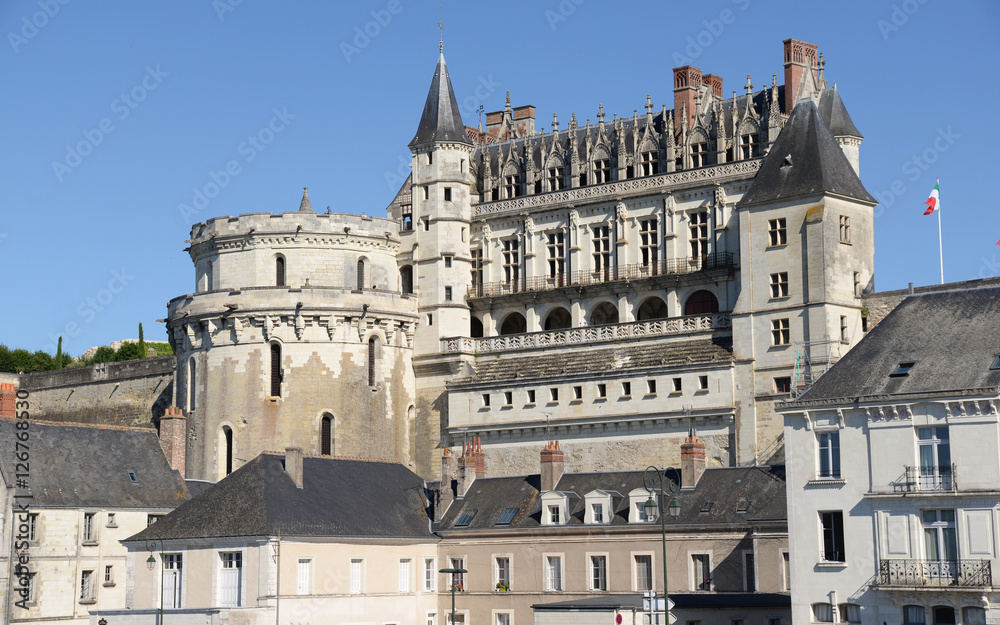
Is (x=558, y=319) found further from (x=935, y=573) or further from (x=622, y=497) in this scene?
(x=935, y=573)

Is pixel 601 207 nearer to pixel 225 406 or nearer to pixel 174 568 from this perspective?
pixel 225 406

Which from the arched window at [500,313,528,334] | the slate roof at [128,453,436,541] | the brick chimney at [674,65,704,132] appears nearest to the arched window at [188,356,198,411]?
the arched window at [500,313,528,334]

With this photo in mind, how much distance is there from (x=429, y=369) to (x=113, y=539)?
16213mm

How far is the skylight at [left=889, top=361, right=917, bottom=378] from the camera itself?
1425 inches

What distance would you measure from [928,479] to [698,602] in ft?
22.2

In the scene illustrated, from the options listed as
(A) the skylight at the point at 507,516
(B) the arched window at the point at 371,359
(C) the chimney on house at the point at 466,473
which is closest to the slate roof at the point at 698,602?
(A) the skylight at the point at 507,516

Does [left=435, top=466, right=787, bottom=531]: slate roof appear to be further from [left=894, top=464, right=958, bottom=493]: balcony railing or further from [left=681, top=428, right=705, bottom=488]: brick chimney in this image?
[left=894, top=464, right=958, bottom=493]: balcony railing

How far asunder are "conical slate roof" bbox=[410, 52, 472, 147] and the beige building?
18.0 meters

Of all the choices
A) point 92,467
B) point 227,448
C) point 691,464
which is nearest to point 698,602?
point 691,464

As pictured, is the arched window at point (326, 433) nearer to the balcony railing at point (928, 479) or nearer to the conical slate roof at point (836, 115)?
the conical slate roof at point (836, 115)

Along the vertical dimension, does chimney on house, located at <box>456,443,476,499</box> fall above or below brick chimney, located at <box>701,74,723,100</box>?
below

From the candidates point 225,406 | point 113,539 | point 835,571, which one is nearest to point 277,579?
point 113,539

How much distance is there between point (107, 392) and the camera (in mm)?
69938

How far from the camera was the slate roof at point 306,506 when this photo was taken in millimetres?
41531
